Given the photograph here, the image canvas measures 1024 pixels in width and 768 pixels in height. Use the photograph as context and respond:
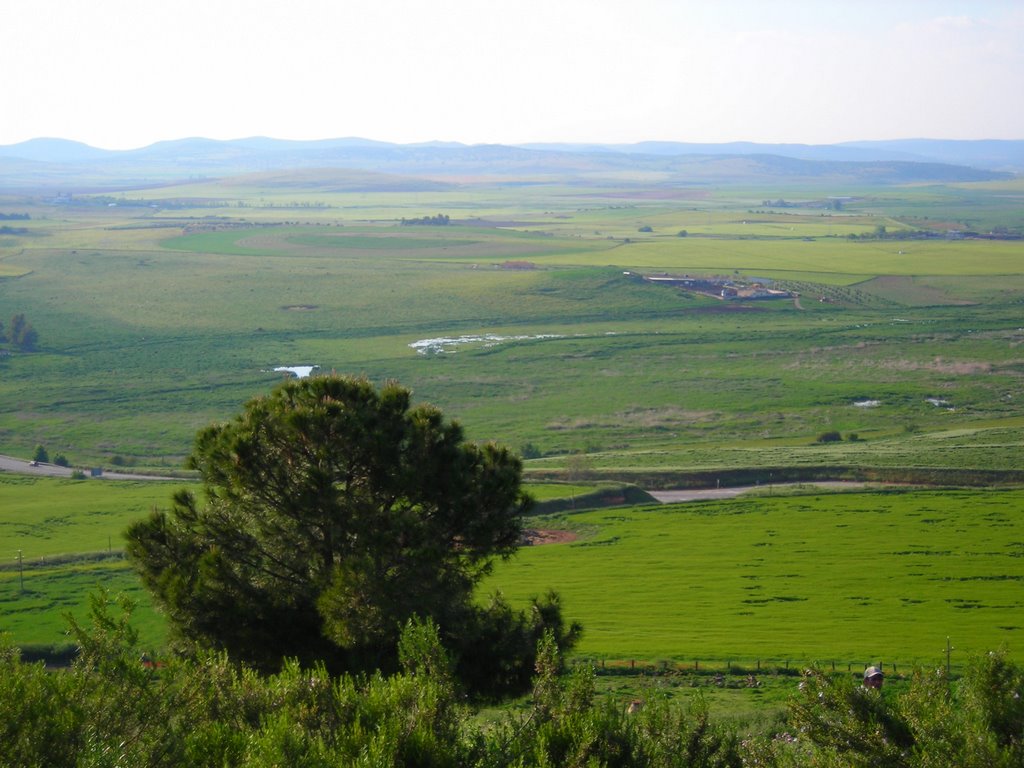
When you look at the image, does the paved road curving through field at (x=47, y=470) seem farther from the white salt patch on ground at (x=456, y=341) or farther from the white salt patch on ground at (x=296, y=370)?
the white salt patch on ground at (x=456, y=341)

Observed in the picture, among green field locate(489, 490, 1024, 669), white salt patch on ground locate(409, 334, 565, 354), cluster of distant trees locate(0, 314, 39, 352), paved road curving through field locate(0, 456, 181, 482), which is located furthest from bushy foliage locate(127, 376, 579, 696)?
cluster of distant trees locate(0, 314, 39, 352)

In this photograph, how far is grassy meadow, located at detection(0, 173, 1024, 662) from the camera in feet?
138

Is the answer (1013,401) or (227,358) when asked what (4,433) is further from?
(1013,401)

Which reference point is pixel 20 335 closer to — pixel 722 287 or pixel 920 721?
pixel 722 287

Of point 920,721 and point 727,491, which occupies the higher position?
point 920,721

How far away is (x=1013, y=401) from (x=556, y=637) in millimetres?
68260

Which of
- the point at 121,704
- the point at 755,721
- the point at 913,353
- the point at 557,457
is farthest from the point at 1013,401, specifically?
the point at 121,704

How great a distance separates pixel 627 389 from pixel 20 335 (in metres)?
54.4

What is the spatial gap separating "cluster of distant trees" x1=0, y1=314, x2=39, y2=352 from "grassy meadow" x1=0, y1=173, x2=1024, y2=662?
139cm

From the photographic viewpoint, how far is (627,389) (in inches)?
3376

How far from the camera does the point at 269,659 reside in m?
20.7

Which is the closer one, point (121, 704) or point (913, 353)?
point (121, 704)

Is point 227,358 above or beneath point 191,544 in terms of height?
beneath

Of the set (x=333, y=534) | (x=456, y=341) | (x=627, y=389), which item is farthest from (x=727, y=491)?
(x=456, y=341)
